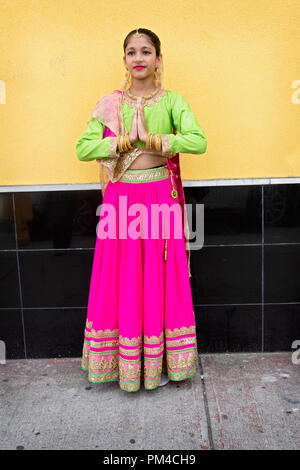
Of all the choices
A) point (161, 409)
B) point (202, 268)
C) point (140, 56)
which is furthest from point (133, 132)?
point (161, 409)

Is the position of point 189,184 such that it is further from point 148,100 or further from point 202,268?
point 148,100

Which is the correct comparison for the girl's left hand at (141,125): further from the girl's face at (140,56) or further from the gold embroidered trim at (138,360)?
the gold embroidered trim at (138,360)

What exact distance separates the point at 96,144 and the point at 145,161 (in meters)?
0.30

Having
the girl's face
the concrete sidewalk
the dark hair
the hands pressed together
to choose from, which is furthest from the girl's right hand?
the concrete sidewalk

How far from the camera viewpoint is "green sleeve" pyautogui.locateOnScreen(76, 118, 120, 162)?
99.1 inches

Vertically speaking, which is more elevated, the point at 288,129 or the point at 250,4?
the point at 250,4

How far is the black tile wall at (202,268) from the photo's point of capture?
311cm

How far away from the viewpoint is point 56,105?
3051 mm

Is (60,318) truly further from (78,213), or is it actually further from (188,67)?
(188,67)

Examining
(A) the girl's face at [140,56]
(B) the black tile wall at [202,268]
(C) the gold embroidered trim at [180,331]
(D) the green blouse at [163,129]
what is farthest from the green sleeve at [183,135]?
(C) the gold embroidered trim at [180,331]

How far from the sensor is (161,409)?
261 centimetres

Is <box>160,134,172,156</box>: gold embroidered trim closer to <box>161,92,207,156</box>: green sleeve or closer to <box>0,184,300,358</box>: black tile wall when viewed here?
<box>161,92,207,156</box>: green sleeve
